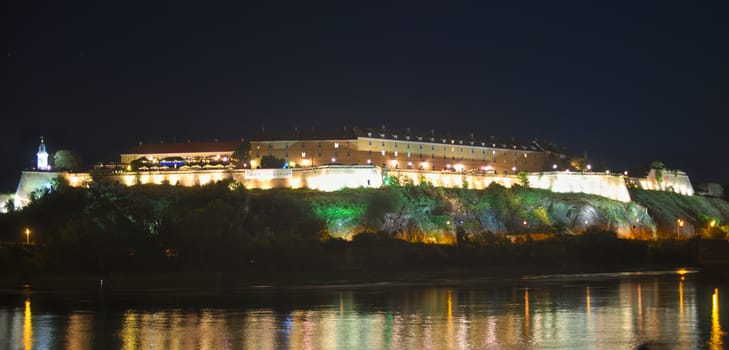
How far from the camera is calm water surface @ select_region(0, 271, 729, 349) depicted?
1176 inches

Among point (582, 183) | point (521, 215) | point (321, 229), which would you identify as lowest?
point (321, 229)

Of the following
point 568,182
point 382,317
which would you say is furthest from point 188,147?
point 382,317

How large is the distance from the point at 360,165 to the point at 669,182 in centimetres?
3060

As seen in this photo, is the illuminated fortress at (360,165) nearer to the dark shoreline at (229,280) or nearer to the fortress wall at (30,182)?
the fortress wall at (30,182)

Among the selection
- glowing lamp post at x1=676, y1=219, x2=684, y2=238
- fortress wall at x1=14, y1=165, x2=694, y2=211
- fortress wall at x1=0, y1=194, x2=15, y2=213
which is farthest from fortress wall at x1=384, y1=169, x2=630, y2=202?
fortress wall at x1=0, y1=194, x2=15, y2=213

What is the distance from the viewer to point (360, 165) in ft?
233

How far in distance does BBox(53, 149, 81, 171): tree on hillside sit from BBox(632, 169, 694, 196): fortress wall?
43.7 meters

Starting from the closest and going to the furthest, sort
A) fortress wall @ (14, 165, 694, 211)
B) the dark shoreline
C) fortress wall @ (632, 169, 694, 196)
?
the dark shoreline → fortress wall @ (14, 165, 694, 211) → fortress wall @ (632, 169, 694, 196)

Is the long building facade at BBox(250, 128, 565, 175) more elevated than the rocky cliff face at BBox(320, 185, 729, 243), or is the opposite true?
the long building facade at BBox(250, 128, 565, 175)

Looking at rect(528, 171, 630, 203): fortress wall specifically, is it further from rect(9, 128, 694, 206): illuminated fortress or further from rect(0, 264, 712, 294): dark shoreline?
rect(0, 264, 712, 294): dark shoreline

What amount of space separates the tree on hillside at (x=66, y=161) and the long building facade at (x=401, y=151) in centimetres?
1261

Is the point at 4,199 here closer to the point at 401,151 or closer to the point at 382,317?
the point at 401,151

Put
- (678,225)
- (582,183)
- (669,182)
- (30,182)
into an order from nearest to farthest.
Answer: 1. (30,182)
2. (678,225)
3. (582,183)
4. (669,182)

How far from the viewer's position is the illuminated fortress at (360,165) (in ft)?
230
